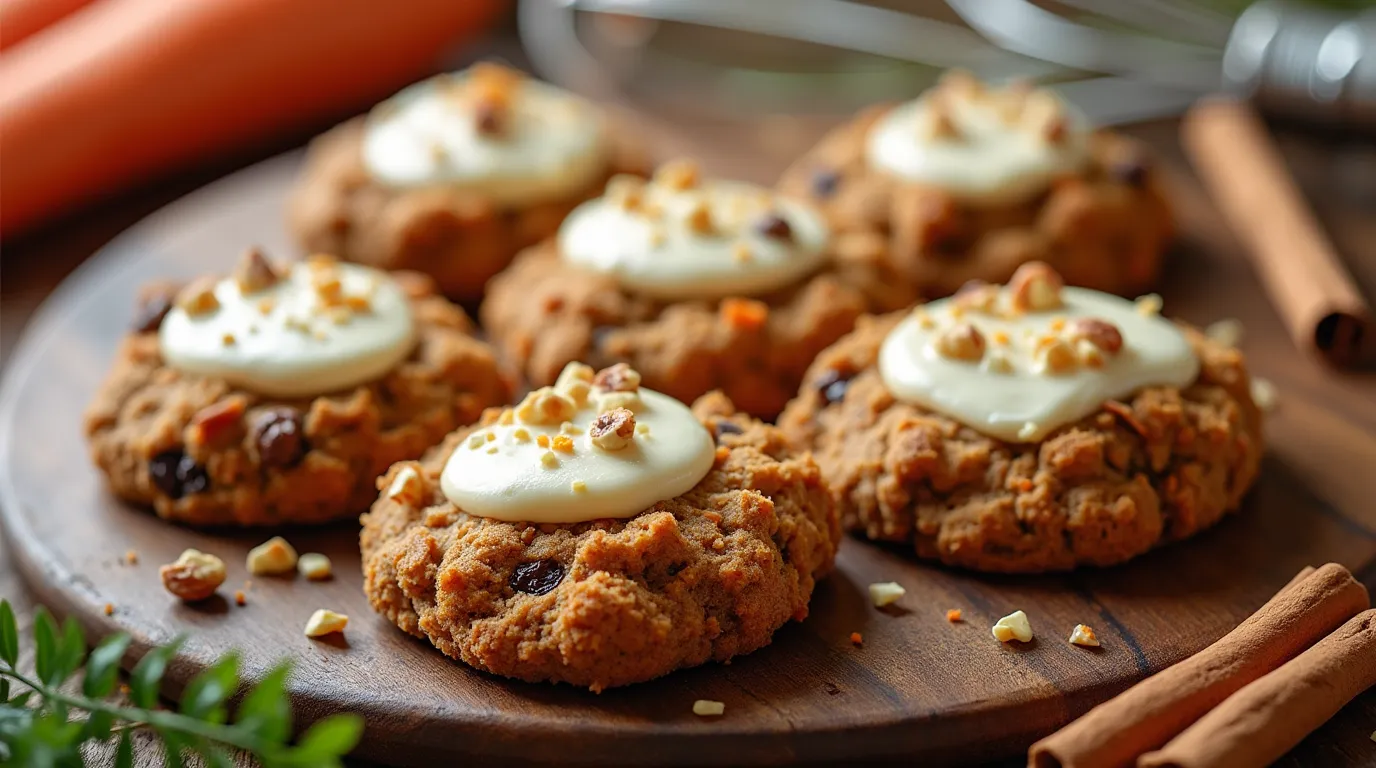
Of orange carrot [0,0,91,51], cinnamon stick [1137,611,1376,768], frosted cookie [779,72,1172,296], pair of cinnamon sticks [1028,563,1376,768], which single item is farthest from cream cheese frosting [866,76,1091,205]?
orange carrot [0,0,91,51]

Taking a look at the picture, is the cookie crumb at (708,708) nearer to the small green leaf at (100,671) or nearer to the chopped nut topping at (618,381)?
the chopped nut topping at (618,381)

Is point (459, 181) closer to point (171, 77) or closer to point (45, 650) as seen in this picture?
point (171, 77)

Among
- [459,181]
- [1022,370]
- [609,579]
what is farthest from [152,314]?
[1022,370]

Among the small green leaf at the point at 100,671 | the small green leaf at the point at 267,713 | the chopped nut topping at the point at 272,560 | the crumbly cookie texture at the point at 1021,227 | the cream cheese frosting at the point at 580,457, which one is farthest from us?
the crumbly cookie texture at the point at 1021,227

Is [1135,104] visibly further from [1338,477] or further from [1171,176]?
[1338,477]

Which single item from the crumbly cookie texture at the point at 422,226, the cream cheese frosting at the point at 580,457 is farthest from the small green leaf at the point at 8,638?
the crumbly cookie texture at the point at 422,226

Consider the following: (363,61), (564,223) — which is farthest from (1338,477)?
(363,61)

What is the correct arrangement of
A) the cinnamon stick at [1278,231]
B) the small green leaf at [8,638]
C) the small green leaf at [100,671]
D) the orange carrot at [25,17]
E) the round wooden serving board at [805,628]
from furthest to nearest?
1. the orange carrot at [25,17]
2. the cinnamon stick at [1278,231]
3. the round wooden serving board at [805,628]
4. the small green leaf at [8,638]
5. the small green leaf at [100,671]
